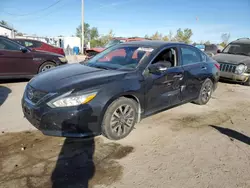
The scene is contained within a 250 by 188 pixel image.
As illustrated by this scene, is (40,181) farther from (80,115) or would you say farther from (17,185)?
(80,115)

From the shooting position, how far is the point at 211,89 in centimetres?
547

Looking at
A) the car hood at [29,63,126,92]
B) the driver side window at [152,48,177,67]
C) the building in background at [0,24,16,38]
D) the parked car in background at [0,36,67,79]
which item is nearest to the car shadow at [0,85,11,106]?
the parked car in background at [0,36,67,79]

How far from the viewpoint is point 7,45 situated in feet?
22.0

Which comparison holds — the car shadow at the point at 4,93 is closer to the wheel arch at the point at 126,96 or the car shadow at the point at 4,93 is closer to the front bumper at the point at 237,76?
the wheel arch at the point at 126,96

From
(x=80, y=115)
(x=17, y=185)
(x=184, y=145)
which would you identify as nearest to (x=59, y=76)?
(x=80, y=115)

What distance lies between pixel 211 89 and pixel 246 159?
109 inches

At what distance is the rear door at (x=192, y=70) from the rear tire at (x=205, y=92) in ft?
0.63

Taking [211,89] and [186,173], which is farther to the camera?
[211,89]

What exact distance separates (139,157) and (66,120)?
1.13 metres

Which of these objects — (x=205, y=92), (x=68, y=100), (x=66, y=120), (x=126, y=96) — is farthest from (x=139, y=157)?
(x=205, y=92)

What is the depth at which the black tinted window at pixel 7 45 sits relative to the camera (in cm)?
666

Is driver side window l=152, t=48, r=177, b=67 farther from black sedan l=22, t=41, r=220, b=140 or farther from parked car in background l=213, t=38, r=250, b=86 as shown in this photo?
parked car in background l=213, t=38, r=250, b=86

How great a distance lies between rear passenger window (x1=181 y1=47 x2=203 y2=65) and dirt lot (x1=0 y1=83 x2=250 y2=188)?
1.30 metres

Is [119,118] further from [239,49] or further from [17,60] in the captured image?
[239,49]
